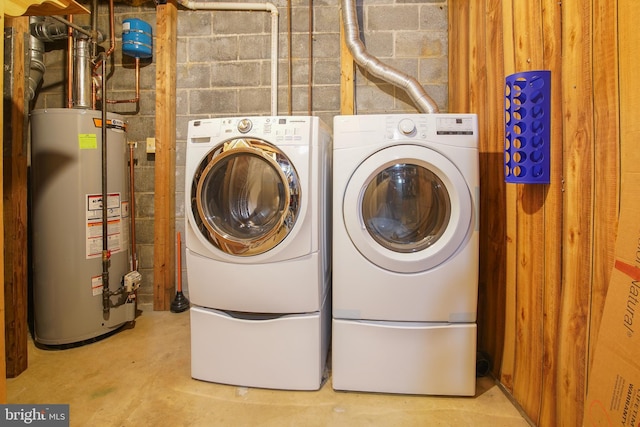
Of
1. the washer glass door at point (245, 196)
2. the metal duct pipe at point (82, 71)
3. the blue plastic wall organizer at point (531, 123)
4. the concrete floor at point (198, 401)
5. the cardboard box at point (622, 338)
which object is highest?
the metal duct pipe at point (82, 71)

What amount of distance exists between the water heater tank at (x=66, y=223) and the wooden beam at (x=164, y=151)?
448mm

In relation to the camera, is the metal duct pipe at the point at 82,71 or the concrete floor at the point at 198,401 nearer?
the concrete floor at the point at 198,401

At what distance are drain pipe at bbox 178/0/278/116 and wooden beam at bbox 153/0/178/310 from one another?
167 mm

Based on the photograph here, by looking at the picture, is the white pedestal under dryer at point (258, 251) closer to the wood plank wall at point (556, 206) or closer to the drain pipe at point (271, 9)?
the wood plank wall at point (556, 206)

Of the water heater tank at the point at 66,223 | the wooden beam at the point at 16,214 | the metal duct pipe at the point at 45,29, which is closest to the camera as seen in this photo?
the wooden beam at the point at 16,214

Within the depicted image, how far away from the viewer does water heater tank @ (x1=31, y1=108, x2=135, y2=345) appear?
71.0 inches

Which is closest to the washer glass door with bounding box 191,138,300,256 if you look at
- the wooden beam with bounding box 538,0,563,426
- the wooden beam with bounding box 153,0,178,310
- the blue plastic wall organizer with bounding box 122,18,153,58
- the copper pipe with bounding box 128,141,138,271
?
the wooden beam with bounding box 538,0,563,426

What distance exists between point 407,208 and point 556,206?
55cm

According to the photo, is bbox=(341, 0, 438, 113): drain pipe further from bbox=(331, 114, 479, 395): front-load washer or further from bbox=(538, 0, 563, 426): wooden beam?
bbox=(538, 0, 563, 426): wooden beam

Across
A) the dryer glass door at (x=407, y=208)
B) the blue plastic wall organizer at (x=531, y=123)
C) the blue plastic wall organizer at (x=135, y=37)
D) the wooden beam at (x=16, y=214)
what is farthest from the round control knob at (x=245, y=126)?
the blue plastic wall organizer at (x=135, y=37)

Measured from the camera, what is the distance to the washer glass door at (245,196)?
1402 millimetres

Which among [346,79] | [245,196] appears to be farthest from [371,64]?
[245,196]

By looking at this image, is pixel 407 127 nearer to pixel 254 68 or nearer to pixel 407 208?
pixel 407 208

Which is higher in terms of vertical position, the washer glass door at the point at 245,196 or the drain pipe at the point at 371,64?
the drain pipe at the point at 371,64
